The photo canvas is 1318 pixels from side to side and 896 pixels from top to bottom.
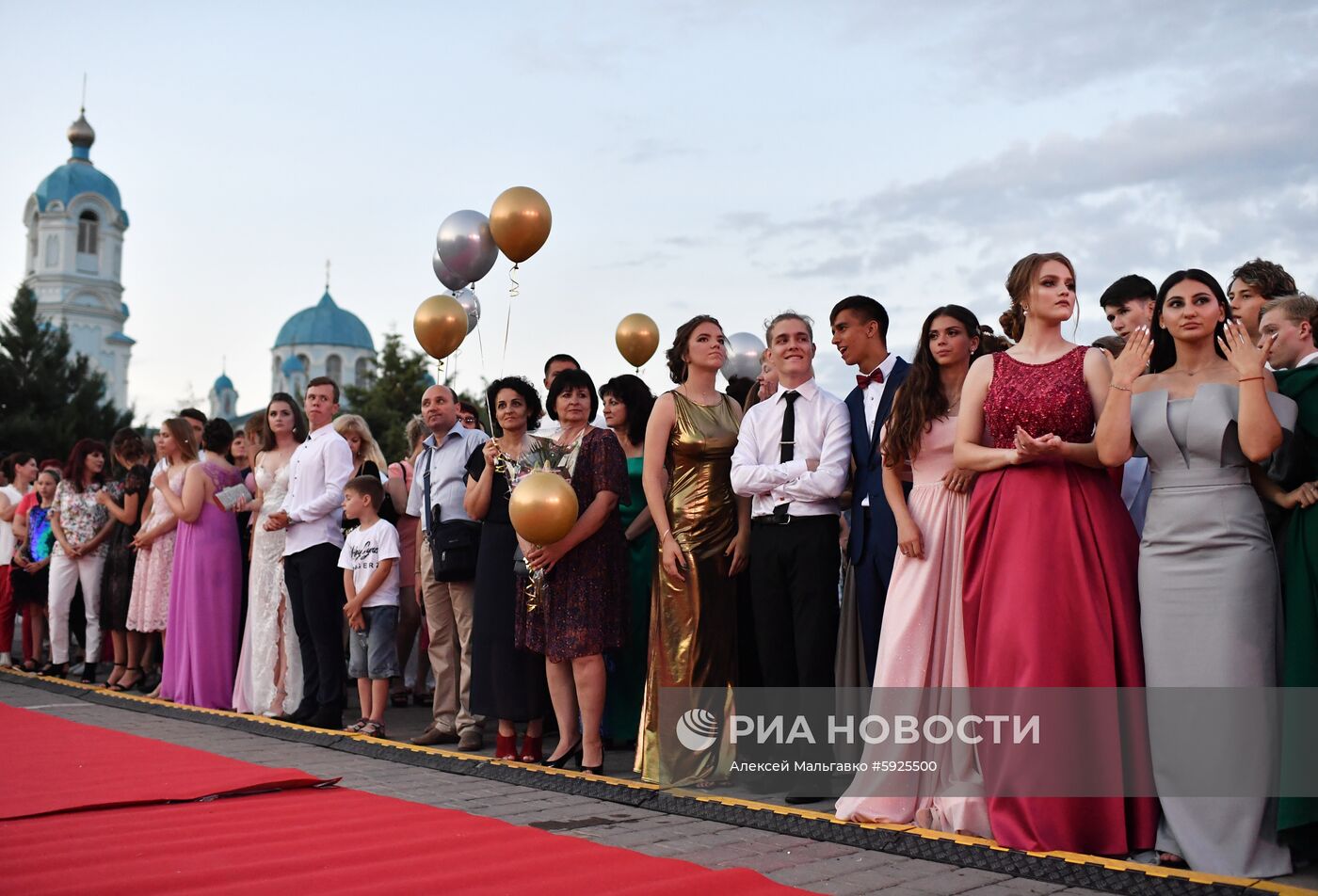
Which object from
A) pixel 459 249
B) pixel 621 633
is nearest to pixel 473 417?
pixel 459 249

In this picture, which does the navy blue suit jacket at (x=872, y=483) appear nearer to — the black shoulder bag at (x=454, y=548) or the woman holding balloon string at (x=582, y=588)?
the woman holding balloon string at (x=582, y=588)

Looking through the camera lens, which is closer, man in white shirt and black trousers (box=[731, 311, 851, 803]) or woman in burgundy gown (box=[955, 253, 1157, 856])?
woman in burgundy gown (box=[955, 253, 1157, 856])

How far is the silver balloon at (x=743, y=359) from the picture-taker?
9352 mm

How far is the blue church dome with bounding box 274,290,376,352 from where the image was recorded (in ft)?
284

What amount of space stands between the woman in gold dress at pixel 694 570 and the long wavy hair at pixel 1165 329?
210 centimetres

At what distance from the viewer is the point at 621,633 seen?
6.34m

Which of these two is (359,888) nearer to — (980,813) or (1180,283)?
(980,813)

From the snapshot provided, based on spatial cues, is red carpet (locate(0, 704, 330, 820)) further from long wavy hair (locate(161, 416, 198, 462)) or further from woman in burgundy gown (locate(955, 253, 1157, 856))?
woman in burgundy gown (locate(955, 253, 1157, 856))

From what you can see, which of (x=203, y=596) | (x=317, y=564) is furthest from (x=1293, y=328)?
(x=203, y=596)

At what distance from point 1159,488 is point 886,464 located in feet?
3.85

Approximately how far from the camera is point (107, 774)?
604 centimetres

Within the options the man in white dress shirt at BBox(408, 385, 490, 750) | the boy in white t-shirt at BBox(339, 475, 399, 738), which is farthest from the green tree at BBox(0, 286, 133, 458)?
the man in white dress shirt at BBox(408, 385, 490, 750)

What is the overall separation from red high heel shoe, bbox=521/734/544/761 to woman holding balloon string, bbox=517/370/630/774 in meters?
0.21

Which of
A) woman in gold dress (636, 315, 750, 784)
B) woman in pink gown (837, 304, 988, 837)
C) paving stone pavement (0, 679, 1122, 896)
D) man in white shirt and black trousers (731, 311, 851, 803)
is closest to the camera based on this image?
paving stone pavement (0, 679, 1122, 896)
